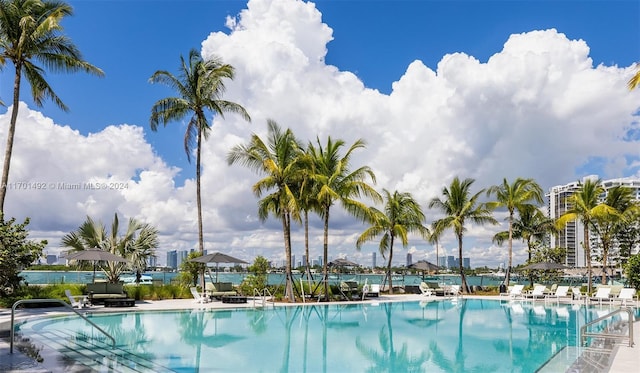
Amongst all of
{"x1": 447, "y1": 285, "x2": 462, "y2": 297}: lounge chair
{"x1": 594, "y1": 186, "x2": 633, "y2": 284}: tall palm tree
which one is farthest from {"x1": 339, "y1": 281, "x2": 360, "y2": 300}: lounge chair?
{"x1": 594, "y1": 186, "x2": 633, "y2": 284}: tall palm tree

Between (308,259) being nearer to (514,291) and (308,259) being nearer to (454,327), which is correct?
(454,327)

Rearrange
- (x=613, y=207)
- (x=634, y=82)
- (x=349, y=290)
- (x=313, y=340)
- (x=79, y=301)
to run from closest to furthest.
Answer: (x=634, y=82)
(x=313, y=340)
(x=79, y=301)
(x=349, y=290)
(x=613, y=207)

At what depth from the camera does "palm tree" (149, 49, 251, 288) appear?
24.0m

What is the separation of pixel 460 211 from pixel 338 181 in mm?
10528

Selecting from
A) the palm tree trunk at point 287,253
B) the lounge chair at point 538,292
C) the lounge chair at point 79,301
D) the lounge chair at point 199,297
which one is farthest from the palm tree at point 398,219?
the lounge chair at point 79,301

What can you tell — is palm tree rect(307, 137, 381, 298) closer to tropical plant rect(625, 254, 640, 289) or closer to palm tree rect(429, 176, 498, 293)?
palm tree rect(429, 176, 498, 293)

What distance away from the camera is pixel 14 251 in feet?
51.8

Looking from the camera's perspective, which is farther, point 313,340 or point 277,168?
point 277,168

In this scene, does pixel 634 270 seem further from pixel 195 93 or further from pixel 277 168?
pixel 195 93

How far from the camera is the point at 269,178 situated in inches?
843

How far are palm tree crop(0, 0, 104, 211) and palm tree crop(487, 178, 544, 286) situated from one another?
2323 centimetres

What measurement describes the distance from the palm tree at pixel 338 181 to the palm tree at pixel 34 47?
395 inches

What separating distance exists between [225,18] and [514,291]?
63.2 ft

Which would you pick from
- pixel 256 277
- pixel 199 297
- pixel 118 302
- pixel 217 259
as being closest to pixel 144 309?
pixel 118 302
